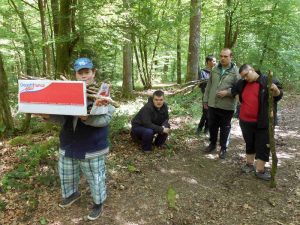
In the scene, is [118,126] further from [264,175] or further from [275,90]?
[275,90]

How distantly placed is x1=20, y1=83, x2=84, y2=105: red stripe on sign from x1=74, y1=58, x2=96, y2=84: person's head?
0.38m

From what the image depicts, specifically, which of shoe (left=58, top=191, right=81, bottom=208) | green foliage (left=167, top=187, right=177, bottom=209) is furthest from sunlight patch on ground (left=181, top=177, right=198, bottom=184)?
shoe (left=58, top=191, right=81, bottom=208)

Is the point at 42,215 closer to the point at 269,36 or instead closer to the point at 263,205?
the point at 263,205

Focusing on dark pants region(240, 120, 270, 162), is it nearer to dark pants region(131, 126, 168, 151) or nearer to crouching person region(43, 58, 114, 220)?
dark pants region(131, 126, 168, 151)

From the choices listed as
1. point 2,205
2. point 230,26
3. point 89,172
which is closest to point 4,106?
point 2,205

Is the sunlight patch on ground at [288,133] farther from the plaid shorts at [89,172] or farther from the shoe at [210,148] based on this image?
the plaid shorts at [89,172]

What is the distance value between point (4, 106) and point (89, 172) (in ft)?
11.7

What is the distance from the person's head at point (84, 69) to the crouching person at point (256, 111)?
2.60 meters

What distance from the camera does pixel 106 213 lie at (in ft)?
13.7

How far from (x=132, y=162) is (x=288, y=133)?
4.82m

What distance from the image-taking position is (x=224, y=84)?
582 centimetres

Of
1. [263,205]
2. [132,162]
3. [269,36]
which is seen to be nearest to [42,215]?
[132,162]

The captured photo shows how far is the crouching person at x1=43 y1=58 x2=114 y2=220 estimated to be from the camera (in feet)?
11.6

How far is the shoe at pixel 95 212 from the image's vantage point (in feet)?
13.1
